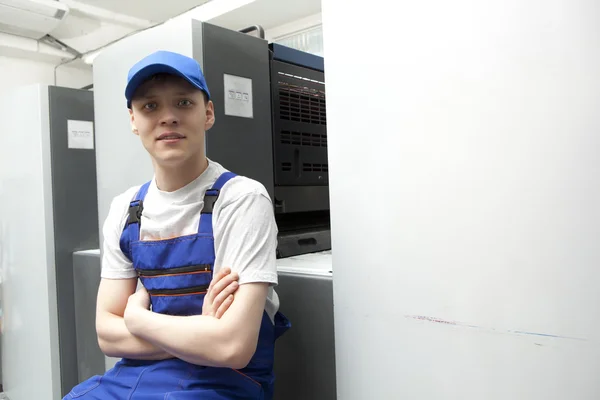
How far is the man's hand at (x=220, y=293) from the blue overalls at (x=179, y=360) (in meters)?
0.06

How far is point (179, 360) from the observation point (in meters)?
0.96

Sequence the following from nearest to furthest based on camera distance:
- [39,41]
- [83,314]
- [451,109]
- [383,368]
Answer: [451,109] → [383,368] → [83,314] → [39,41]

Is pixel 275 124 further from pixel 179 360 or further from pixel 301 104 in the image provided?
pixel 179 360

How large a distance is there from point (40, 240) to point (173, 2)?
94.9 inches

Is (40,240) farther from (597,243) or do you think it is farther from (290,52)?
(597,243)

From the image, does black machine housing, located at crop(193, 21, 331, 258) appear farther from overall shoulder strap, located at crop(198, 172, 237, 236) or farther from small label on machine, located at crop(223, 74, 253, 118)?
overall shoulder strap, located at crop(198, 172, 237, 236)

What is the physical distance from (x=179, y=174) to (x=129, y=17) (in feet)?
11.9

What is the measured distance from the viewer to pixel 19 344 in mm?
2311

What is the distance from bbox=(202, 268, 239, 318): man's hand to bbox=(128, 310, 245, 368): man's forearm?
0.07ft

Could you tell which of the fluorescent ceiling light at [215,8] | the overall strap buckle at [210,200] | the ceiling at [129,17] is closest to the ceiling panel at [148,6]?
the ceiling at [129,17]

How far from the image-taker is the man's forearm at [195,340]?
0.86 meters

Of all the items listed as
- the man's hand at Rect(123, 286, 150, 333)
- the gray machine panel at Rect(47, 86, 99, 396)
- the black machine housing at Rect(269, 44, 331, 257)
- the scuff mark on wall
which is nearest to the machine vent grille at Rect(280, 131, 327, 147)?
the black machine housing at Rect(269, 44, 331, 257)

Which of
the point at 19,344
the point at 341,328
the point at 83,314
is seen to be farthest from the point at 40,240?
the point at 341,328

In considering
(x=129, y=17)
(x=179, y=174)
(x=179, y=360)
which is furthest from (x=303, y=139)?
(x=129, y=17)
